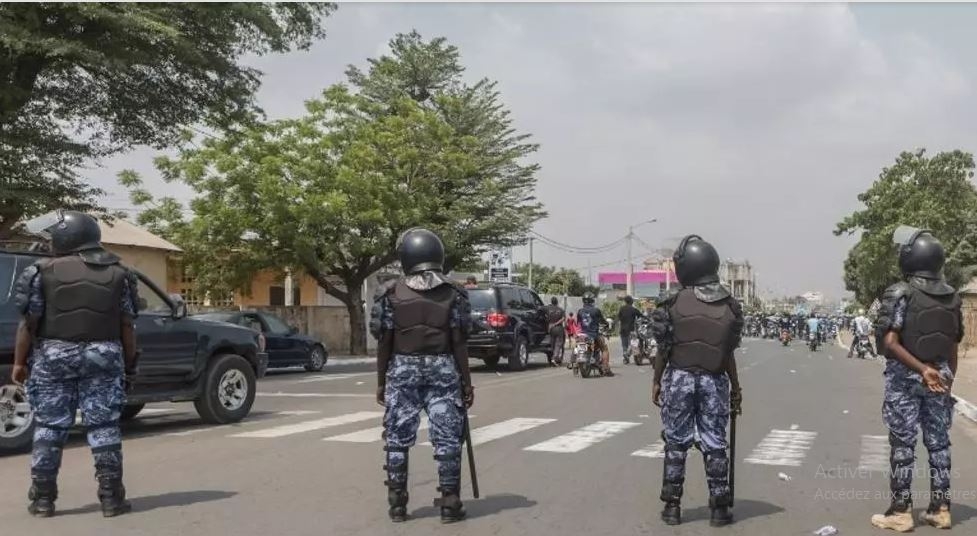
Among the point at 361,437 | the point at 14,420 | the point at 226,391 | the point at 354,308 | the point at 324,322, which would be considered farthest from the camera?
the point at 324,322

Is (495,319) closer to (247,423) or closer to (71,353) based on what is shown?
(247,423)

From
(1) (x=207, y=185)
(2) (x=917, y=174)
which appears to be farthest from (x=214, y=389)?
(2) (x=917, y=174)

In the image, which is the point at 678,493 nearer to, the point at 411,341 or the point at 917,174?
the point at 411,341

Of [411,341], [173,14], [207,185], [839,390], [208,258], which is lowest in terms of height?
[839,390]

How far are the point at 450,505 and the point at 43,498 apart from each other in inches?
104

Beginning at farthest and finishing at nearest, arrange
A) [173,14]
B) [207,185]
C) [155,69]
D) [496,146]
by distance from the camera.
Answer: [496,146] → [207,185] → [155,69] → [173,14]

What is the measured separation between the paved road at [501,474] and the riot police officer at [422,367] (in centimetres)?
39

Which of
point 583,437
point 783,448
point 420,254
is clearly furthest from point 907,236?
point 583,437

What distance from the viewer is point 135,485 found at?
7.02 metres

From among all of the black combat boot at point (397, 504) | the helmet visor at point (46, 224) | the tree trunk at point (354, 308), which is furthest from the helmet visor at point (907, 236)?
the tree trunk at point (354, 308)

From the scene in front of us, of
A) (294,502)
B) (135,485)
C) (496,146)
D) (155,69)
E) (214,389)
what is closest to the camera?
(294,502)

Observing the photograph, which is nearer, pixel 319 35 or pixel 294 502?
pixel 294 502

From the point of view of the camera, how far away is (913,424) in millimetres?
5602

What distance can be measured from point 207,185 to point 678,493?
22.8 m
